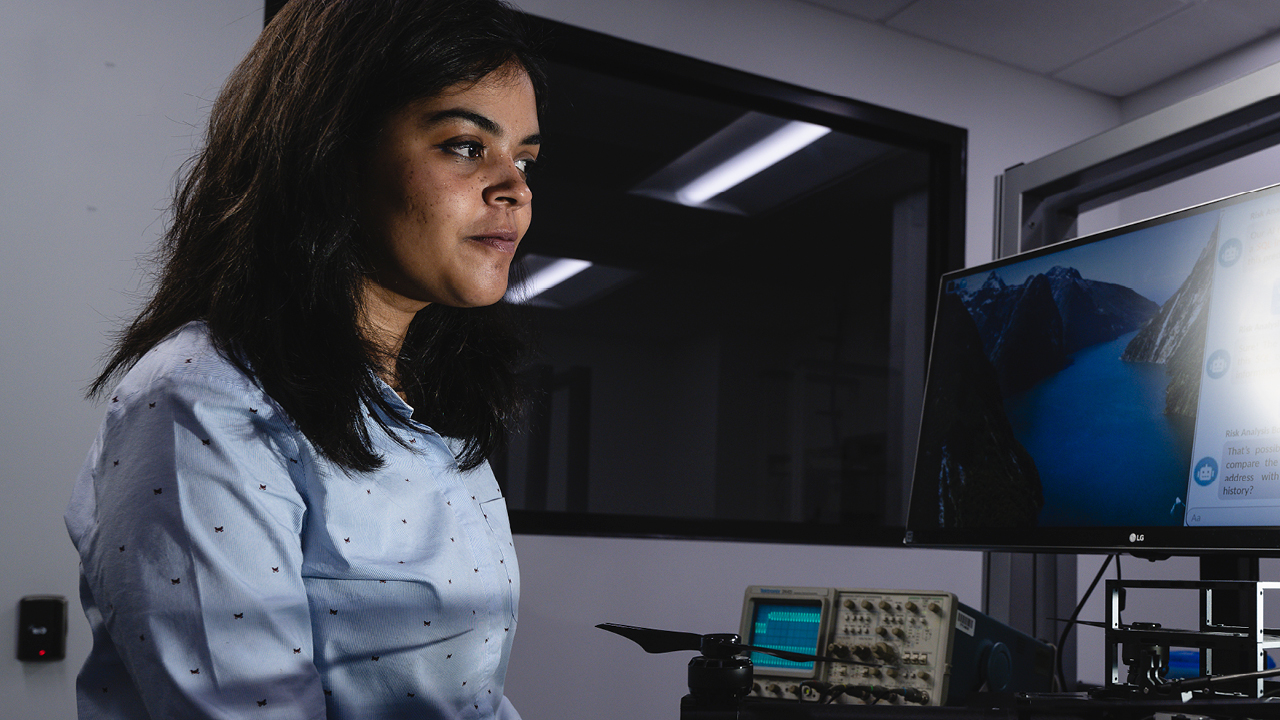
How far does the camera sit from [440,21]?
91 cm

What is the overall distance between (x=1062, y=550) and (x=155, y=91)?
1931 millimetres

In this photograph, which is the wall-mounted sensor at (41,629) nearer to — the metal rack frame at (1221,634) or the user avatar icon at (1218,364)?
the metal rack frame at (1221,634)

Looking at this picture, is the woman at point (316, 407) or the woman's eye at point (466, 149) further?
the woman's eye at point (466, 149)

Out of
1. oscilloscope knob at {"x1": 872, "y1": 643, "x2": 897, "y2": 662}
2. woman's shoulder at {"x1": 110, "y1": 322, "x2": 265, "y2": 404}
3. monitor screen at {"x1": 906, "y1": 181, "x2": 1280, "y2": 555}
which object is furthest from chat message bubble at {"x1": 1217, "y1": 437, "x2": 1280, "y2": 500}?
woman's shoulder at {"x1": 110, "y1": 322, "x2": 265, "y2": 404}

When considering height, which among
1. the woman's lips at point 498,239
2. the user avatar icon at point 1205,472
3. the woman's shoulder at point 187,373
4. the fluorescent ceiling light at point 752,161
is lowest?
the user avatar icon at point 1205,472

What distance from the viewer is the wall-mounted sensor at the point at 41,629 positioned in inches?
71.2

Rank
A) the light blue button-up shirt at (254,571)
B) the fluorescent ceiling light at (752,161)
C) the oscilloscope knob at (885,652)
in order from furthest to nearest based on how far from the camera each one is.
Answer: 1. the fluorescent ceiling light at (752,161)
2. the oscilloscope knob at (885,652)
3. the light blue button-up shirt at (254,571)

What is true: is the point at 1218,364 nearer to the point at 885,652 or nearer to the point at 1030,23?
the point at 885,652

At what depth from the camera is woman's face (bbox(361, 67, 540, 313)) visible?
2.93 feet

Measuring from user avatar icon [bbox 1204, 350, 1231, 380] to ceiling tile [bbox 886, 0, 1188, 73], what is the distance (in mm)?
2057

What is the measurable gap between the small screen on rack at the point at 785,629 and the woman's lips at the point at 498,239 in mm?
789

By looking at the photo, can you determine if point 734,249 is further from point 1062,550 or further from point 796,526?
point 1062,550

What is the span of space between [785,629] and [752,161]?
5.69 feet

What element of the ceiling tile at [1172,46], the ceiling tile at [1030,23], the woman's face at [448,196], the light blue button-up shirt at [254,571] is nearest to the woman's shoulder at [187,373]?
the light blue button-up shirt at [254,571]
